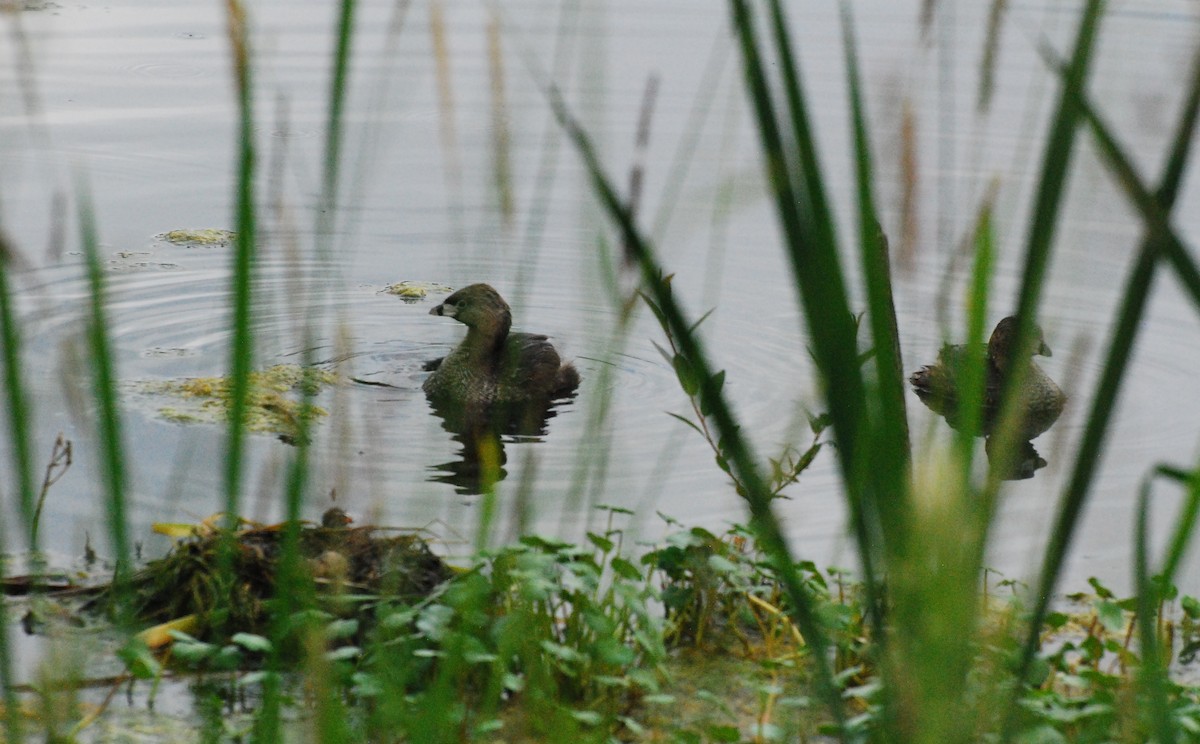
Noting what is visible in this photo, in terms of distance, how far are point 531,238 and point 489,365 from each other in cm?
460

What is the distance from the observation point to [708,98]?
1.79m

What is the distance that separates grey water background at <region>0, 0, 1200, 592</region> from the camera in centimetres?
189

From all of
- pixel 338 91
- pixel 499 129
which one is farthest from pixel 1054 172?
pixel 499 129

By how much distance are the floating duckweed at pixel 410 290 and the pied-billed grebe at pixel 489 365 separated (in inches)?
24.7

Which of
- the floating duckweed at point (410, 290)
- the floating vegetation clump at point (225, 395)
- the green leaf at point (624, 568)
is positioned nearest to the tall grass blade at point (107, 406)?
the green leaf at point (624, 568)

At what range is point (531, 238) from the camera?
200cm

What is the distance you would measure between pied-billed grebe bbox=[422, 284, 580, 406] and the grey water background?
0.47 ft

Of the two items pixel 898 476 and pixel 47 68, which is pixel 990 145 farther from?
pixel 898 476

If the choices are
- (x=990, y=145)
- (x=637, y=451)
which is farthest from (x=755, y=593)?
(x=990, y=145)

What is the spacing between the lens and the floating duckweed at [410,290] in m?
7.57

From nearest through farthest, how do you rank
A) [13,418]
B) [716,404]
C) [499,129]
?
1. [716,404]
2. [13,418]
3. [499,129]

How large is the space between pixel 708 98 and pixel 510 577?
149 cm

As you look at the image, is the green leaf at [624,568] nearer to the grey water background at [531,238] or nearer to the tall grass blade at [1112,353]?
the grey water background at [531,238]

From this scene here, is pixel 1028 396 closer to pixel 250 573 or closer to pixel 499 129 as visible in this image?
pixel 250 573
